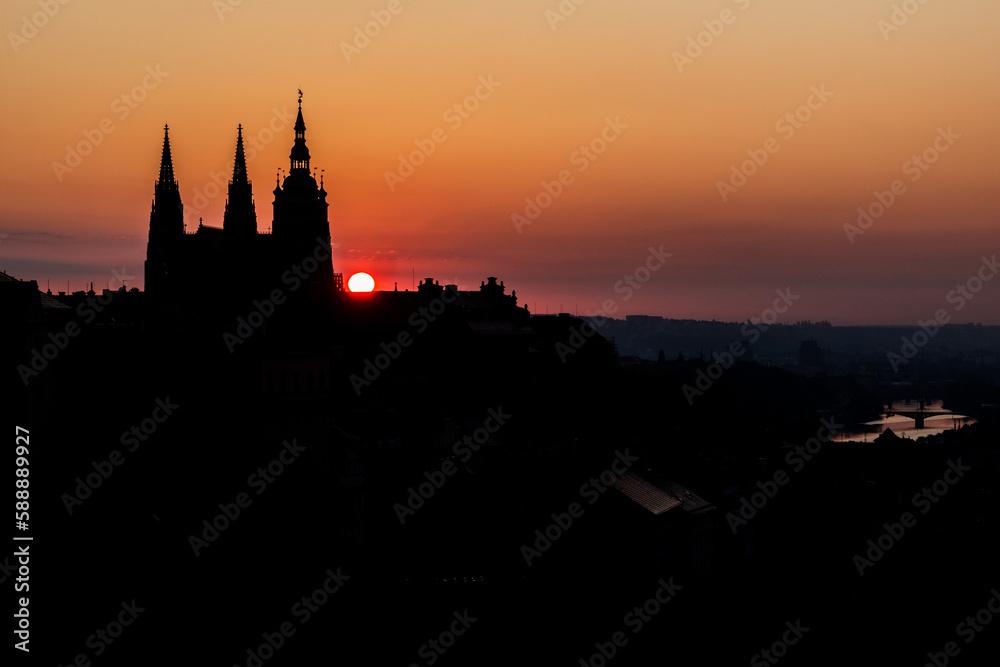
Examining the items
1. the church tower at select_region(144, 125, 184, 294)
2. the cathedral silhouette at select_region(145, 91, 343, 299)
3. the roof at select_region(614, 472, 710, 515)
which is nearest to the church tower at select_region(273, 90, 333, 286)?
the cathedral silhouette at select_region(145, 91, 343, 299)

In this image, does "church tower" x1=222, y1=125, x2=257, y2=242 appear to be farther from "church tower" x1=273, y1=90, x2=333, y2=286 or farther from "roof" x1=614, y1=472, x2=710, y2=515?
"roof" x1=614, y1=472, x2=710, y2=515

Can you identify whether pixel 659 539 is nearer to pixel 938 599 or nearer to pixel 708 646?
pixel 708 646

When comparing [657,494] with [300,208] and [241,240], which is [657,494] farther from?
[300,208]

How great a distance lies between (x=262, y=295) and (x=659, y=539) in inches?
1731

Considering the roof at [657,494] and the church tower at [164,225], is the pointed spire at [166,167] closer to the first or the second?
the church tower at [164,225]

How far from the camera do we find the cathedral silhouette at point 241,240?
116 meters

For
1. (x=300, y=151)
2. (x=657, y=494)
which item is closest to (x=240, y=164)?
(x=300, y=151)

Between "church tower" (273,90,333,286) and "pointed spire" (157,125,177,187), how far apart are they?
47.7ft

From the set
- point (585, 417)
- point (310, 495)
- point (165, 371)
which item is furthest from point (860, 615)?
point (165, 371)

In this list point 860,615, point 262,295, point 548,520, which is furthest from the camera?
point 262,295

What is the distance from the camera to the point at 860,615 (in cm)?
9056

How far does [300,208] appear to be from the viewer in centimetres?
13238

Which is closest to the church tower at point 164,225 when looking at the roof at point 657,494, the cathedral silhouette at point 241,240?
the cathedral silhouette at point 241,240

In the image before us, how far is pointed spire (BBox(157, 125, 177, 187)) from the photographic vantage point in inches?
5541
